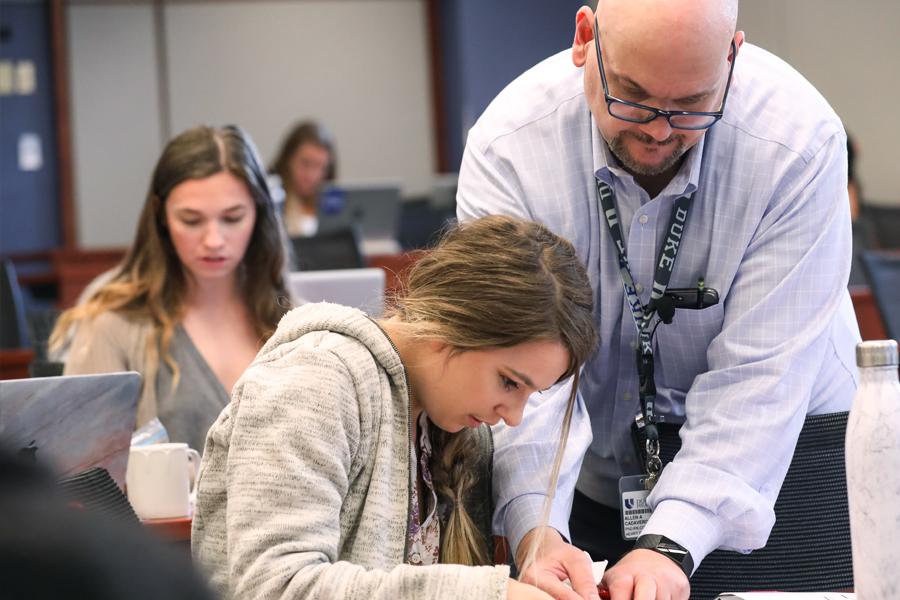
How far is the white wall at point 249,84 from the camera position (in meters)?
7.27

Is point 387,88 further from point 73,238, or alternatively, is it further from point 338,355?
point 338,355

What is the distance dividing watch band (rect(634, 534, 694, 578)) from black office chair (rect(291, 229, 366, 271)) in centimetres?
212

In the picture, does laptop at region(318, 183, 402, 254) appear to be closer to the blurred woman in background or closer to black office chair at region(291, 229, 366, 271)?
the blurred woman in background

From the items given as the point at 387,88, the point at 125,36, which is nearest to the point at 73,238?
the point at 125,36

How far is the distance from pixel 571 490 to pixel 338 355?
479 mm

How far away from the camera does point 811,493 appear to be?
146 cm

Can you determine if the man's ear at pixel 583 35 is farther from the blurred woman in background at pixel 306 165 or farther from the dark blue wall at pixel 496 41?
the dark blue wall at pixel 496 41

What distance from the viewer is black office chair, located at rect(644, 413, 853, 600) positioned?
145 centimetres

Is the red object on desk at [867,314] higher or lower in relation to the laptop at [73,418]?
lower

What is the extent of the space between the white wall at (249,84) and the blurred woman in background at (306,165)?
231cm

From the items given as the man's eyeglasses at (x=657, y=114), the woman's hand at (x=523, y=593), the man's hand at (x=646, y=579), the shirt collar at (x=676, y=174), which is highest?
the man's eyeglasses at (x=657, y=114)

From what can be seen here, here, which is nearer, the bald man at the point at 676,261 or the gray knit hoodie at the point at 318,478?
the gray knit hoodie at the point at 318,478

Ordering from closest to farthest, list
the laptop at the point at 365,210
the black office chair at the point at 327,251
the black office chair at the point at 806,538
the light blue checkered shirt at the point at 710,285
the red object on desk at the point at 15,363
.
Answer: the light blue checkered shirt at the point at 710,285, the black office chair at the point at 806,538, the red object on desk at the point at 15,363, the black office chair at the point at 327,251, the laptop at the point at 365,210

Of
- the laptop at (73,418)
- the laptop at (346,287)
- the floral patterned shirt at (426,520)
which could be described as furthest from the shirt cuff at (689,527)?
the laptop at (346,287)
